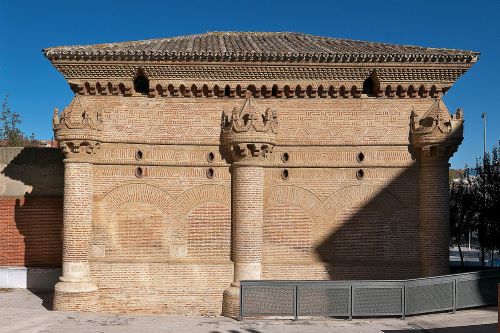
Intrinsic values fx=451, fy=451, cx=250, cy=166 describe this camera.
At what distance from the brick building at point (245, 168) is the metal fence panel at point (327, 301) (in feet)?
4.26

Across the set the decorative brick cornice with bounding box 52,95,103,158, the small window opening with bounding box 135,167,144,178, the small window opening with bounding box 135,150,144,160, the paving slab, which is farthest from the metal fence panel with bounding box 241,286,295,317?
the decorative brick cornice with bounding box 52,95,103,158

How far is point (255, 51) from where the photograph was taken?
11.8 m

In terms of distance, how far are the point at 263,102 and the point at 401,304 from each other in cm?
594

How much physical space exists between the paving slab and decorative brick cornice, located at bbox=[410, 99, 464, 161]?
3897 millimetres

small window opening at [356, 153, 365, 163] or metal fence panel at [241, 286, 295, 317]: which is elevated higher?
small window opening at [356, 153, 365, 163]

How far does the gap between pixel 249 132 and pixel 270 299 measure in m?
4.04

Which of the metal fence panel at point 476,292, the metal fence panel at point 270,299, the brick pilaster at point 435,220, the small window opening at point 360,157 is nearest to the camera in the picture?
the metal fence panel at point 270,299

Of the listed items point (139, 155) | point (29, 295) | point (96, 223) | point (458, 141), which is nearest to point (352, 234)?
point (458, 141)

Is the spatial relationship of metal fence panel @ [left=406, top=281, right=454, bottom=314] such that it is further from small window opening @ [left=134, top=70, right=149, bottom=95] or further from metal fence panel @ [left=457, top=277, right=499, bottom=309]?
small window opening @ [left=134, top=70, right=149, bottom=95]

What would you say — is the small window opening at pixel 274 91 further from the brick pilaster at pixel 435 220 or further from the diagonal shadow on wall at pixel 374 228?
the brick pilaster at pixel 435 220

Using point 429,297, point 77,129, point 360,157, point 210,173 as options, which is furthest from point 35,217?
point 429,297

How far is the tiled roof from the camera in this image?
11.3m

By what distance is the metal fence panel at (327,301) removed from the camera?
10250 mm

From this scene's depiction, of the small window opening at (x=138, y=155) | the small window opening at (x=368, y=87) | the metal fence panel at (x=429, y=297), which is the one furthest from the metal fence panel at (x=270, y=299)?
the small window opening at (x=368, y=87)
